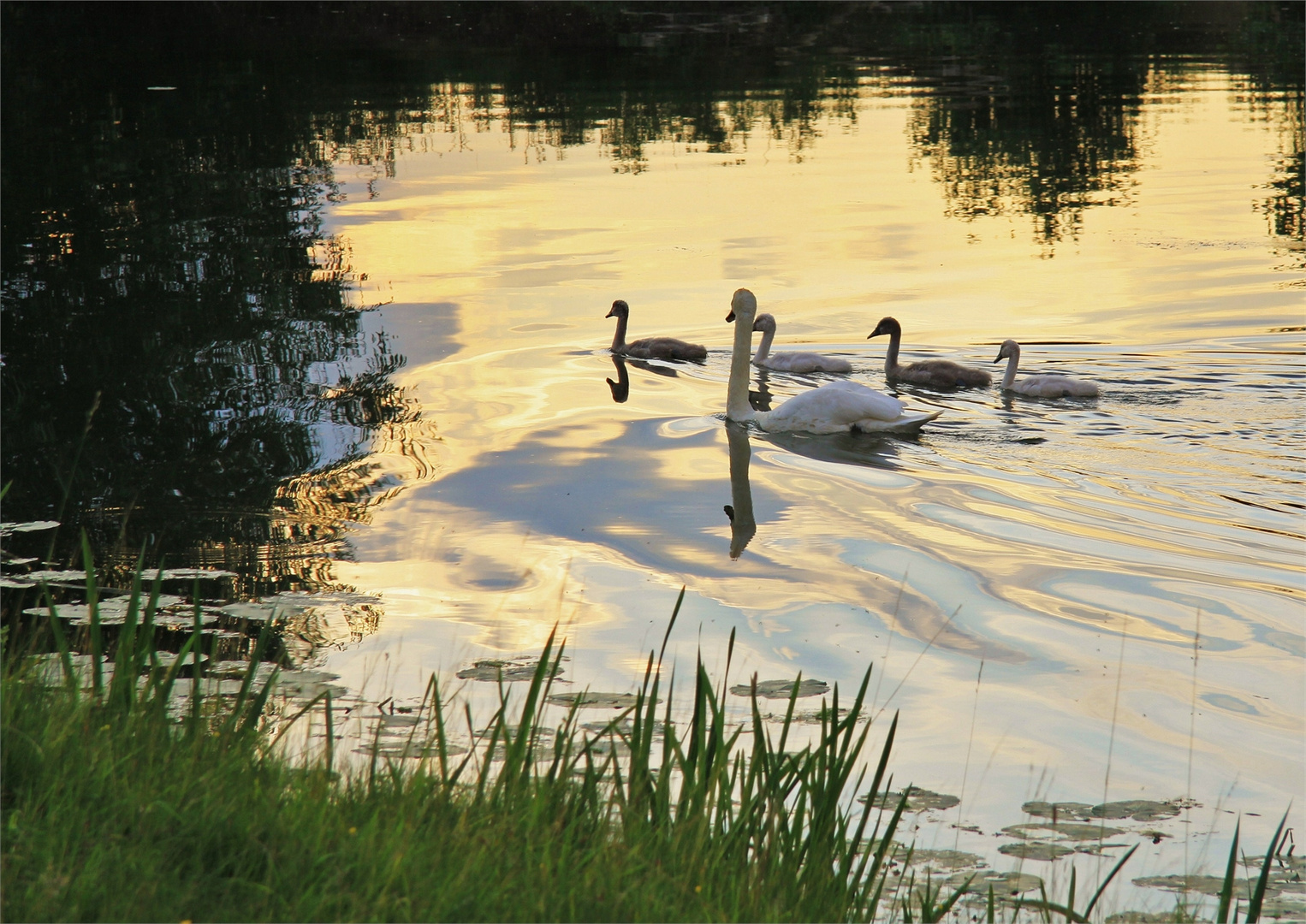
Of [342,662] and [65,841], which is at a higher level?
[65,841]

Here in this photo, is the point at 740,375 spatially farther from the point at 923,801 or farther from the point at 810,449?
the point at 923,801

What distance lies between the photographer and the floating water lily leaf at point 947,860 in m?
4.39

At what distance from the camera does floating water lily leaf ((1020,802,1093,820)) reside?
4742 millimetres

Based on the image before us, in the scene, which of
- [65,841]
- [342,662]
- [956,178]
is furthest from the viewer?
[956,178]

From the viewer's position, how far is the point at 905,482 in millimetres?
8984

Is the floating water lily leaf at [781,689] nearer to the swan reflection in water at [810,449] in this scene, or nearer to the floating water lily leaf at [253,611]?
the floating water lily leaf at [253,611]

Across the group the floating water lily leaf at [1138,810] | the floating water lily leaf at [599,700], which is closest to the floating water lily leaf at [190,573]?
the floating water lily leaf at [599,700]

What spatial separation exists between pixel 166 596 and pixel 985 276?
11.1 meters

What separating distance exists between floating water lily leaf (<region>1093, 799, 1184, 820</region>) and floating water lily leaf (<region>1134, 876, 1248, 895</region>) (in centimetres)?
35

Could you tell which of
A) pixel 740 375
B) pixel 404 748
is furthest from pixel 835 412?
pixel 404 748

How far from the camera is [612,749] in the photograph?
375cm

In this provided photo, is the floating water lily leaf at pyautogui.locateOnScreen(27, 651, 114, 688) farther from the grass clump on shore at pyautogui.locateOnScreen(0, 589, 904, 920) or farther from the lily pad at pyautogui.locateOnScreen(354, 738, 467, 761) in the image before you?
the lily pad at pyautogui.locateOnScreen(354, 738, 467, 761)

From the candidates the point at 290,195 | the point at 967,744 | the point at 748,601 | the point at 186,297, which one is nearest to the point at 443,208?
the point at 290,195

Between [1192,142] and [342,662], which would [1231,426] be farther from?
[1192,142]
